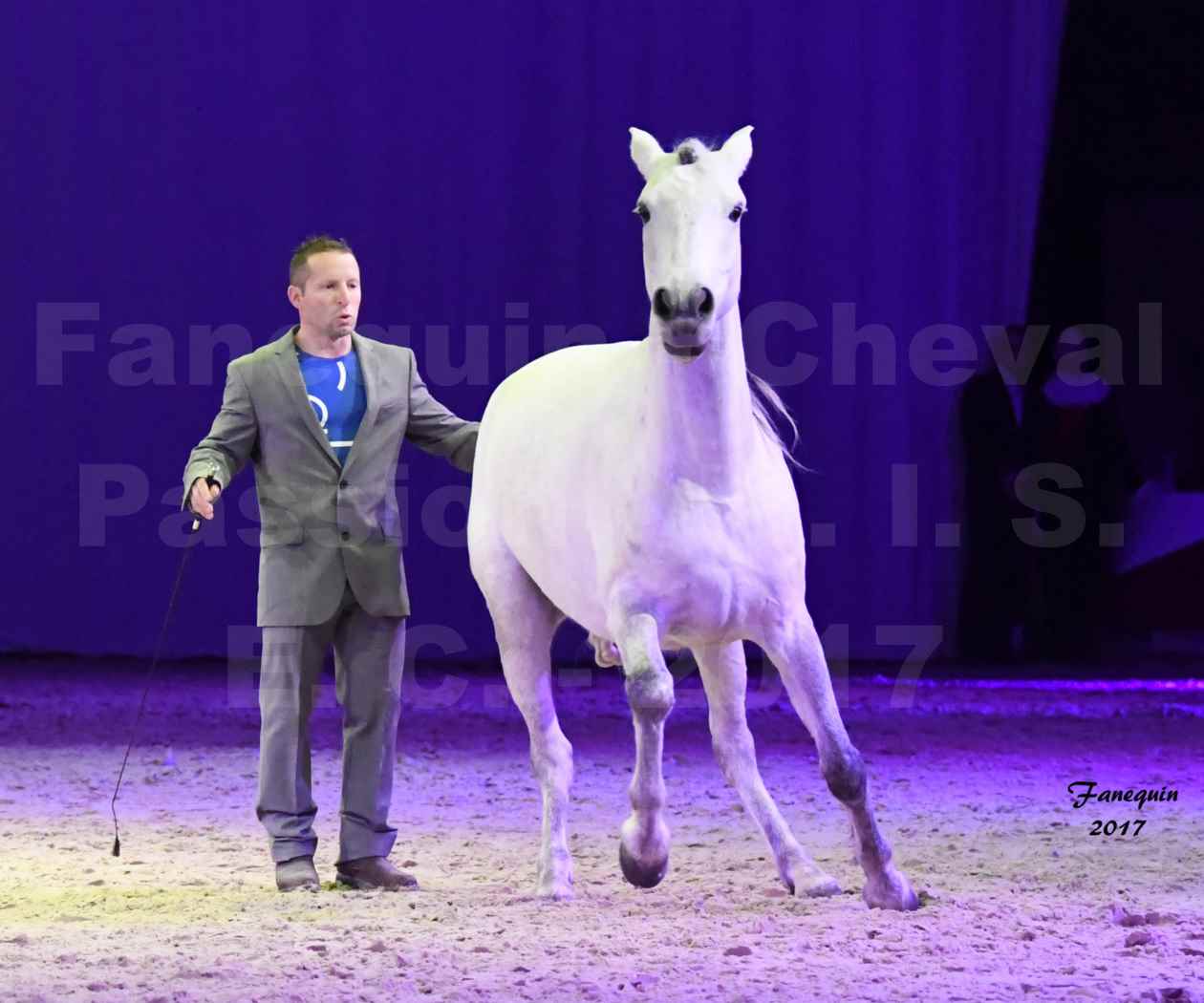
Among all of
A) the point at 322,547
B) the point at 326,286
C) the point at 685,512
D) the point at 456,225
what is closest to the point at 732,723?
the point at 685,512

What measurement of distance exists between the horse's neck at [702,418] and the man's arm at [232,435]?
3.92ft

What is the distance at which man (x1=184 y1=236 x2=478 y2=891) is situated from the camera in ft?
13.2

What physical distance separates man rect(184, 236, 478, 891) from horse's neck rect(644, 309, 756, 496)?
A: 99 centimetres

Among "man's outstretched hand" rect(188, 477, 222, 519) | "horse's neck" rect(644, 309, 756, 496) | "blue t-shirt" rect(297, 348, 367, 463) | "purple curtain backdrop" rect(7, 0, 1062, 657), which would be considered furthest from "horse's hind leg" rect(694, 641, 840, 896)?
"purple curtain backdrop" rect(7, 0, 1062, 657)

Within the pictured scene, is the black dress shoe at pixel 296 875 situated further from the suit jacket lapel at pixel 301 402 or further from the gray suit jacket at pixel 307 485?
the suit jacket lapel at pixel 301 402

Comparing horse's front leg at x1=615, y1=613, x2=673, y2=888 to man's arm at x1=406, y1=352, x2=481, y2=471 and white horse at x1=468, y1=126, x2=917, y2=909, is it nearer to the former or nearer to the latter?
white horse at x1=468, y1=126, x2=917, y2=909

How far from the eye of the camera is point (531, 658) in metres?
4.06

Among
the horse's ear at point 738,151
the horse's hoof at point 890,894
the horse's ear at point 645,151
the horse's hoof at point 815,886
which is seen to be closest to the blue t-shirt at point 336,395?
the horse's ear at point 645,151

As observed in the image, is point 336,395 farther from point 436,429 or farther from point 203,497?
point 203,497

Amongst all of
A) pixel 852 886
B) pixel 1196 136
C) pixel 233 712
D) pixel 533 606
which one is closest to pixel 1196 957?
pixel 852 886

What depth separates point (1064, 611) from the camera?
8.21 meters

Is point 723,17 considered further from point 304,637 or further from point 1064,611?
point 304,637

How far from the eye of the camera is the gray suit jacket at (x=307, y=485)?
4.04m

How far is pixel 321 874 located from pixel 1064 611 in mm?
4895
